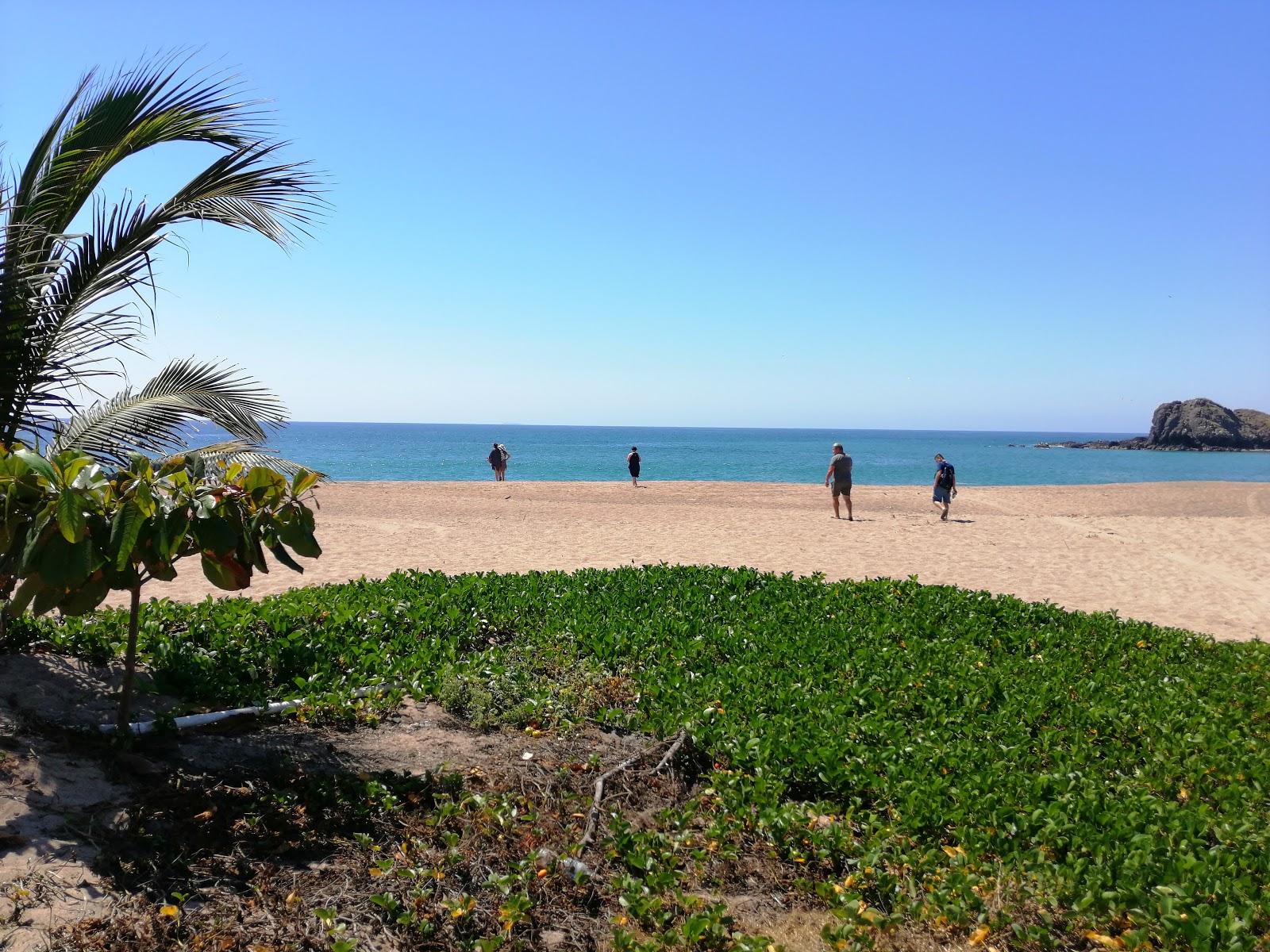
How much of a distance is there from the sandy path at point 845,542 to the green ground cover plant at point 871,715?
346cm

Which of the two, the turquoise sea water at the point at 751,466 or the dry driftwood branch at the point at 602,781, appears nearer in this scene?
the dry driftwood branch at the point at 602,781

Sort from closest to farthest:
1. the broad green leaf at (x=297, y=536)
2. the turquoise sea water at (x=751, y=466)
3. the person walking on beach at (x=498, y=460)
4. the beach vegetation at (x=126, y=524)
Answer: the beach vegetation at (x=126, y=524)
the broad green leaf at (x=297, y=536)
the person walking on beach at (x=498, y=460)
the turquoise sea water at (x=751, y=466)

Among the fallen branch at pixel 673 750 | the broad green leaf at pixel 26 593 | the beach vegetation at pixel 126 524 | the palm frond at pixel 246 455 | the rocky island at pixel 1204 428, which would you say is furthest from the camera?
the rocky island at pixel 1204 428

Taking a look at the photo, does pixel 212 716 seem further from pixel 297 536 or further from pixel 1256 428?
pixel 1256 428

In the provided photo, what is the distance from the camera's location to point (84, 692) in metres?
4.60

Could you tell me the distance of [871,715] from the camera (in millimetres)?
4480

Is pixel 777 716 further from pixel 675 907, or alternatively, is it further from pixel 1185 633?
pixel 1185 633

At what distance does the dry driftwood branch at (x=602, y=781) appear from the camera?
3344mm

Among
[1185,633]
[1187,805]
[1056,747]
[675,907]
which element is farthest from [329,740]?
[1185,633]

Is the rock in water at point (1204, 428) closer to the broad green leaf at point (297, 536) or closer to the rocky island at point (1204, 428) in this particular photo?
the rocky island at point (1204, 428)

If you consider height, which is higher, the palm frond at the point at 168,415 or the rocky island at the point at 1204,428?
the rocky island at the point at 1204,428

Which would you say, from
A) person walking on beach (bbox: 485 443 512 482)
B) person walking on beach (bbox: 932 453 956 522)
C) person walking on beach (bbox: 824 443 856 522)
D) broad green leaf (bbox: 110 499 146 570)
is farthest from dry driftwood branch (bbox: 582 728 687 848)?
person walking on beach (bbox: 485 443 512 482)

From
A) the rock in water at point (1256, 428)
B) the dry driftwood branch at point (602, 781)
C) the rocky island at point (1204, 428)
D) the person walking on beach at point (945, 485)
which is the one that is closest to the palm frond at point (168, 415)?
the dry driftwood branch at point (602, 781)

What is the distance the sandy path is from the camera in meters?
10.3
